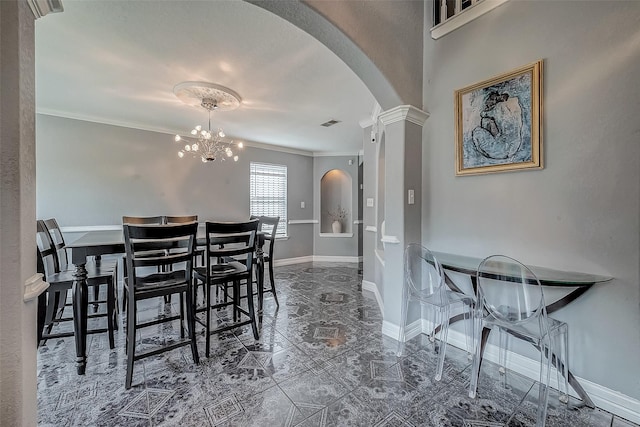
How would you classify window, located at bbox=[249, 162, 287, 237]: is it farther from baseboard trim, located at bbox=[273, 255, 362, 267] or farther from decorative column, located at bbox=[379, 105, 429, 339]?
decorative column, located at bbox=[379, 105, 429, 339]

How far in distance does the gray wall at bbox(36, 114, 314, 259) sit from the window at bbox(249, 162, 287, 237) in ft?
0.61

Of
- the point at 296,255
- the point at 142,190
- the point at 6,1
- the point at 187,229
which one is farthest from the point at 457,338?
the point at 142,190

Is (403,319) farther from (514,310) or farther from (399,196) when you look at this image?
(399,196)

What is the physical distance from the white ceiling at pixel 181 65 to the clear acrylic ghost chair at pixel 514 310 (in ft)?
7.01

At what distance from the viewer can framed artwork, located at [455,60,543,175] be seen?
186cm

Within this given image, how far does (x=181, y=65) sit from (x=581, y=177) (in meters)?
3.29

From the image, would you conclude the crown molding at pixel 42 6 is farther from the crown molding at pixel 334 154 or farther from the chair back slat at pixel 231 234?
the crown molding at pixel 334 154

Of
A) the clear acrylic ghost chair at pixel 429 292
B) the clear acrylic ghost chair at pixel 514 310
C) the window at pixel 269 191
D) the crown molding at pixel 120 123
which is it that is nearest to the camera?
the clear acrylic ghost chair at pixel 514 310

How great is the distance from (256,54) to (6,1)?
5.37 ft

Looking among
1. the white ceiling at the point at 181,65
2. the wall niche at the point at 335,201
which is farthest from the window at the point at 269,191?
the white ceiling at the point at 181,65

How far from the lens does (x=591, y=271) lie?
166 centimetres

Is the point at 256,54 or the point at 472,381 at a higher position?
the point at 256,54

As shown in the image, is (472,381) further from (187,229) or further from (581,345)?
(187,229)

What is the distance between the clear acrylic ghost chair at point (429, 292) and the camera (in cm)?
197
